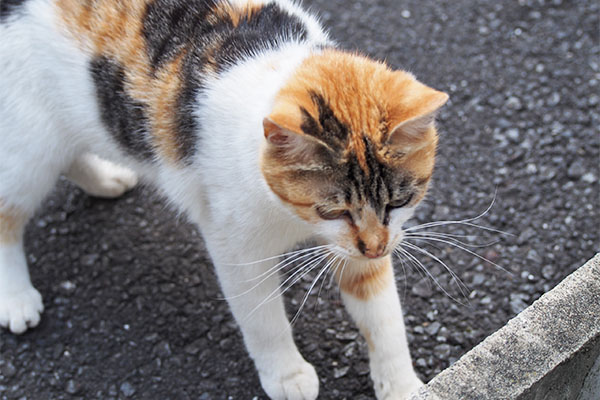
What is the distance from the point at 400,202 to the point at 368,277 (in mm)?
440

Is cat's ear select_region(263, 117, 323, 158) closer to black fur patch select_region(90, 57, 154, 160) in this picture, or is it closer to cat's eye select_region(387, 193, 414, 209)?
cat's eye select_region(387, 193, 414, 209)

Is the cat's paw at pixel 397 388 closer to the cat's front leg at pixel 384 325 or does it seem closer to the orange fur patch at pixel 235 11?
the cat's front leg at pixel 384 325

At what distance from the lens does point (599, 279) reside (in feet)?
5.62

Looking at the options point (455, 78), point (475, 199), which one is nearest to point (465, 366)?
point (475, 199)

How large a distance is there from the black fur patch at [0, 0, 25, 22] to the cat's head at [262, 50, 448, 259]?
0.94 meters

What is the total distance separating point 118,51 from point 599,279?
1444 millimetres

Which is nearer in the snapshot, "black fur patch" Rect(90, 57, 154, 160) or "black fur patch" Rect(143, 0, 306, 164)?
"black fur patch" Rect(143, 0, 306, 164)

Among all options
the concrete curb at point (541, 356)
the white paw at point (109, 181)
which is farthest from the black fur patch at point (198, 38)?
the concrete curb at point (541, 356)

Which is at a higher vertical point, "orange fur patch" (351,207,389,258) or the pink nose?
"orange fur patch" (351,207,389,258)

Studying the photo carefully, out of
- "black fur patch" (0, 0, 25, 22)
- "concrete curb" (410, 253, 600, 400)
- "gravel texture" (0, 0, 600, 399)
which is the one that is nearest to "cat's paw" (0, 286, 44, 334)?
"gravel texture" (0, 0, 600, 399)

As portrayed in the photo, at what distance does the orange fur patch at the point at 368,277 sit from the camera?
1.98 m

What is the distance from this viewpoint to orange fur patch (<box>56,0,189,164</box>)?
75.4 inches

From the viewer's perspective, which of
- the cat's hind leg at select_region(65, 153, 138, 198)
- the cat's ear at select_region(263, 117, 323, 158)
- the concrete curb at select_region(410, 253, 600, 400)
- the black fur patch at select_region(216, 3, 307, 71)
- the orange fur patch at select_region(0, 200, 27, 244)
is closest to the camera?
the cat's ear at select_region(263, 117, 323, 158)

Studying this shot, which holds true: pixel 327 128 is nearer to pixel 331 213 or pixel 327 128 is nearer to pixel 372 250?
pixel 331 213
